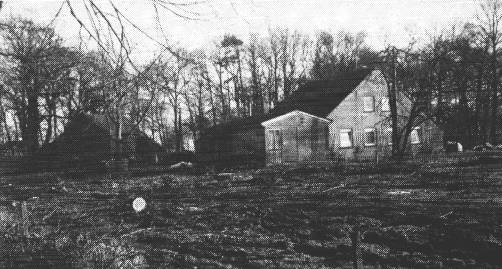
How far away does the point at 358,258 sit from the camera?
5098 mm

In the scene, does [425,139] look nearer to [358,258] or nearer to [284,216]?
[284,216]

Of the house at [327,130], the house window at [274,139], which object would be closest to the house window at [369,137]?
the house at [327,130]

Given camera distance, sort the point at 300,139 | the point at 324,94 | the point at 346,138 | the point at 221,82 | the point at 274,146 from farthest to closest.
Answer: the point at 324,94 → the point at 346,138 → the point at 300,139 → the point at 274,146 → the point at 221,82

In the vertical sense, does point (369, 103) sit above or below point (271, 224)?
above

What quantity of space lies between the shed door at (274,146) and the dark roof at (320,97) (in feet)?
6.18

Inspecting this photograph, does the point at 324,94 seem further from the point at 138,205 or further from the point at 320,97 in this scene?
the point at 138,205

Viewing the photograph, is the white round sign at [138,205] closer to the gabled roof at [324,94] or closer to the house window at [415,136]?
the gabled roof at [324,94]

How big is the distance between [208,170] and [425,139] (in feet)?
59.2

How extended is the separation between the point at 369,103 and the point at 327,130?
453cm

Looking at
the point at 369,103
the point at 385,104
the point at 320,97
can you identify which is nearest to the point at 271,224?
the point at 369,103

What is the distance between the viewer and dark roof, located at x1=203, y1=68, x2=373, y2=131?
3083 centimetres

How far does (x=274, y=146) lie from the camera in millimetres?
27594

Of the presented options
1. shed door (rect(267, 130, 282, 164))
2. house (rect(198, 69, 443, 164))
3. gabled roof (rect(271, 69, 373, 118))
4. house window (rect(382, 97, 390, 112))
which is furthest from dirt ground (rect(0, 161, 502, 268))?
house window (rect(382, 97, 390, 112))

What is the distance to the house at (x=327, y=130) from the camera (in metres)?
28.0
